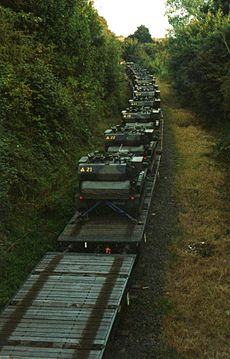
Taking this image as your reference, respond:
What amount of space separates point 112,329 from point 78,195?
5361mm

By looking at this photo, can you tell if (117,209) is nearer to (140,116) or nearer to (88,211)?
(88,211)

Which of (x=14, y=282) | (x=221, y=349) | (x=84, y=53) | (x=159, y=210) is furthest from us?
(x=84, y=53)

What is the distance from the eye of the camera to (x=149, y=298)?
32.5 ft

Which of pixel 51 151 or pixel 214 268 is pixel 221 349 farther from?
pixel 51 151

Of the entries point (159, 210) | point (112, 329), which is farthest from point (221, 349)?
point (159, 210)

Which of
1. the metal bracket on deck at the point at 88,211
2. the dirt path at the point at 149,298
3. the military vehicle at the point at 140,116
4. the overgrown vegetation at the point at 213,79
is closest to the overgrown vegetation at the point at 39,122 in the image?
the metal bracket on deck at the point at 88,211

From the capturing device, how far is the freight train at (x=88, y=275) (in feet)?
23.5

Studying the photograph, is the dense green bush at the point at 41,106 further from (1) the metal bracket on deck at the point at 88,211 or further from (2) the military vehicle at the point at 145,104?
(2) the military vehicle at the point at 145,104

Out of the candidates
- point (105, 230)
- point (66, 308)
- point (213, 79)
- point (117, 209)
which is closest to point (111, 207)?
point (117, 209)

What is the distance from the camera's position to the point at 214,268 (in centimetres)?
1099

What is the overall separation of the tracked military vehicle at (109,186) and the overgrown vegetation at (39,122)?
140cm

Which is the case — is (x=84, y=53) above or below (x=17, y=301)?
above

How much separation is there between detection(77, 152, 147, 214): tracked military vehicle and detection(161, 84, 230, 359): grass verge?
1698mm

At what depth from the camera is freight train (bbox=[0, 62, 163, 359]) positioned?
23.5 feet
